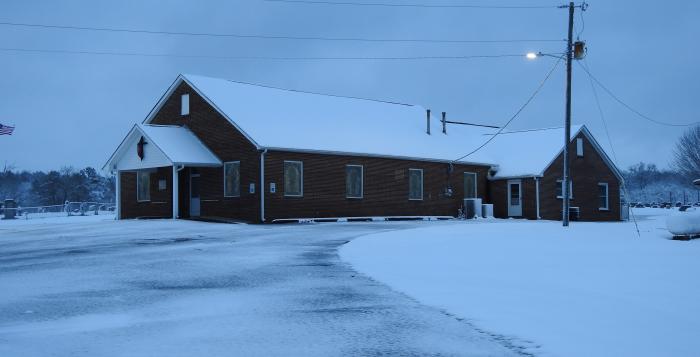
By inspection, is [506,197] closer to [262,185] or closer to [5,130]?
[262,185]

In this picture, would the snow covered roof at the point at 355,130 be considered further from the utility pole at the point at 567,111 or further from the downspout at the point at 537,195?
the utility pole at the point at 567,111

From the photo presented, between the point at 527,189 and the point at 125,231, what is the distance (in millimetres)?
22644

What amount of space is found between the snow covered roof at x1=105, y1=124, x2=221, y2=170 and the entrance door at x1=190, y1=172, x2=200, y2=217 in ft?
4.79

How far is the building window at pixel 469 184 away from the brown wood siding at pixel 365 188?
309 millimetres

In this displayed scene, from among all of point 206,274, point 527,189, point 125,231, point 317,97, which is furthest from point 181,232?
point 527,189

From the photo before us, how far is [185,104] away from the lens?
32.9 m

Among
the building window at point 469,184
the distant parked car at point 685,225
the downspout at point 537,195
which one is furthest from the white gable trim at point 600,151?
the distant parked car at point 685,225

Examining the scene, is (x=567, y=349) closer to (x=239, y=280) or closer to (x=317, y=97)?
(x=239, y=280)

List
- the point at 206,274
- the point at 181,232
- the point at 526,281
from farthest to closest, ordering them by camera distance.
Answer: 1. the point at 181,232
2. the point at 206,274
3. the point at 526,281

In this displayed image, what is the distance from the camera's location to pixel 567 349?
→ 19.1ft

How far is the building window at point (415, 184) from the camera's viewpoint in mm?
35531

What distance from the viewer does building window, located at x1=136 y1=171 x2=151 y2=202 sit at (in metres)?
33.7

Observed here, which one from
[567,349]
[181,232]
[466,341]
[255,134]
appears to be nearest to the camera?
[567,349]

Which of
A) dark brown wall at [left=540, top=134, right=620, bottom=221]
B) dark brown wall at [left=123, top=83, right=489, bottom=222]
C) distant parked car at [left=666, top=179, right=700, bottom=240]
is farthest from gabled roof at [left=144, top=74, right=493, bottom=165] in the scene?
distant parked car at [left=666, top=179, right=700, bottom=240]
